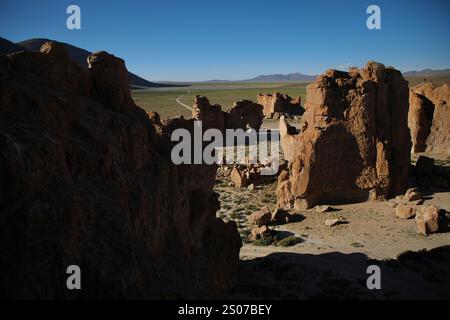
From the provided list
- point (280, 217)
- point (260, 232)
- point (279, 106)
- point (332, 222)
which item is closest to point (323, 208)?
point (332, 222)

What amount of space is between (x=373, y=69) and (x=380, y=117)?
330cm

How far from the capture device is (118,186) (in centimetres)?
960

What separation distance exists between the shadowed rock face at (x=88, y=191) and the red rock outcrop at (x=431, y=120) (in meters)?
31.3

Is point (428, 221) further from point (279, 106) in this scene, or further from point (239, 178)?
point (279, 106)

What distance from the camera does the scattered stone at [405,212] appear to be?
22.7m

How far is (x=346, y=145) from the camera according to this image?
25.3 m

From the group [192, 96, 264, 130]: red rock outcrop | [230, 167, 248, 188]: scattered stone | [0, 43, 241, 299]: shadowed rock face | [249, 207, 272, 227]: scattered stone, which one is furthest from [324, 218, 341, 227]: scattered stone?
[192, 96, 264, 130]: red rock outcrop

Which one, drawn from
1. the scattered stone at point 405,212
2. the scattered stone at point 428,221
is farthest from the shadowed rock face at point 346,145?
the scattered stone at point 428,221

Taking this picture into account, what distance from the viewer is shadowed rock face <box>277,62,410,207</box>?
2517 cm

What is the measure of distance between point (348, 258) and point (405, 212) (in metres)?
6.54

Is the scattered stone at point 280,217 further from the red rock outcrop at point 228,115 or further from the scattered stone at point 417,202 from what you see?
the red rock outcrop at point 228,115

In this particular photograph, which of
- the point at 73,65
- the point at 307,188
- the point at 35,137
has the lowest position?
the point at 307,188
